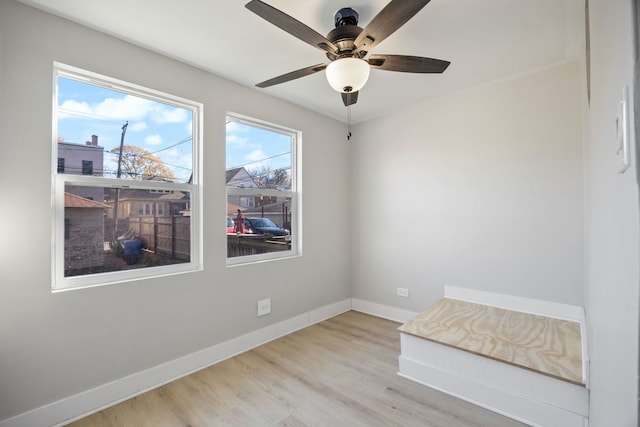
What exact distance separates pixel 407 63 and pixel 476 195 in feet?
5.85

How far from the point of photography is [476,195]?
3049mm

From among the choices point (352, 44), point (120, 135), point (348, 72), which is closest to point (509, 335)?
point (348, 72)

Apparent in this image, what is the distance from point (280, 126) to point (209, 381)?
2.53 meters

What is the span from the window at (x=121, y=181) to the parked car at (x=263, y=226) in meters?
0.60

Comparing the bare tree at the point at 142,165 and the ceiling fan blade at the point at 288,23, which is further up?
the ceiling fan blade at the point at 288,23

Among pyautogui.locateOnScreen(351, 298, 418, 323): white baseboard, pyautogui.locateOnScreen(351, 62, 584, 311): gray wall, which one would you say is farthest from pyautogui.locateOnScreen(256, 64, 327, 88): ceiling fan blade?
pyautogui.locateOnScreen(351, 298, 418, 323): white baseboard

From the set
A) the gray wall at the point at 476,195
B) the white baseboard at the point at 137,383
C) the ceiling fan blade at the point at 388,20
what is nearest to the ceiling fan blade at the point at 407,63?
the ceiling fan blade at the point at 388,20

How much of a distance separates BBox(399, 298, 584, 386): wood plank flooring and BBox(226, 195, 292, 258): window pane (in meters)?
1.62

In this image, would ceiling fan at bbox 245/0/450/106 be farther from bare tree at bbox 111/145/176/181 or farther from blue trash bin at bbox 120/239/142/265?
blue trash bin at bbox 120/239/142/265

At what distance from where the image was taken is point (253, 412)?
1984 millimetres

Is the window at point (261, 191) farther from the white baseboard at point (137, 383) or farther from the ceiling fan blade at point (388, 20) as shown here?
the ceiling fan blade at point (388, 20)

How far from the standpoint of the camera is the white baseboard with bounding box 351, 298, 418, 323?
3531 millimetres

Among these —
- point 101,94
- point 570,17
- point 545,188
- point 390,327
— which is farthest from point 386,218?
point 101,94

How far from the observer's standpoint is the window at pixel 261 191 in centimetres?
292
